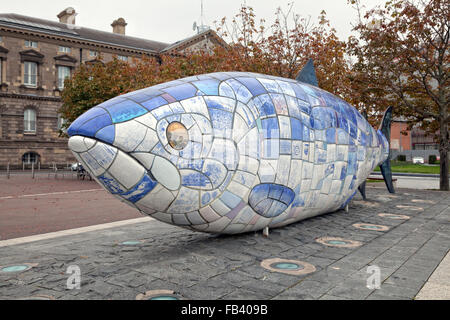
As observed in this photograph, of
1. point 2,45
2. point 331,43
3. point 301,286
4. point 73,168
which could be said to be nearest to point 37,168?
point 73,168

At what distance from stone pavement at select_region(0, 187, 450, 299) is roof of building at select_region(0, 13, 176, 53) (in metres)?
35.4

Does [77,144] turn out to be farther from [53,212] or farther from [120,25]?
[120,25]

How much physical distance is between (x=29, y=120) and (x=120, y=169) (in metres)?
36.9

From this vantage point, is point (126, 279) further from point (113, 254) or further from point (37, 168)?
point (37, 168)

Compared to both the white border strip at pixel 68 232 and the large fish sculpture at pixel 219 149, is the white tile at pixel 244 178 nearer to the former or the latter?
the large fish sculpture at pixel 219 149

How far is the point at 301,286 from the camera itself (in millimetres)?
4289

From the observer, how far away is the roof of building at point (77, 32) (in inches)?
1406

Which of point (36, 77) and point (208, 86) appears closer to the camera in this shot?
point (208, 86)

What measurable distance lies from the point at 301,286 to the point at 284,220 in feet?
7.53

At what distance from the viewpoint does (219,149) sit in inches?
195

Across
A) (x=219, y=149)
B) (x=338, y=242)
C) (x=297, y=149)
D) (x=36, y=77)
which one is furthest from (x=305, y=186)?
(x=36, y=77)

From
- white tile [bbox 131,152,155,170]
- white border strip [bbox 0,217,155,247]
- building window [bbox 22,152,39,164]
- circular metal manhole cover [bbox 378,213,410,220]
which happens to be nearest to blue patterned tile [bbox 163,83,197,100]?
white tile [bbox 131,152,155,170]

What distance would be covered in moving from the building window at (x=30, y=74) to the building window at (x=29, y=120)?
275cm

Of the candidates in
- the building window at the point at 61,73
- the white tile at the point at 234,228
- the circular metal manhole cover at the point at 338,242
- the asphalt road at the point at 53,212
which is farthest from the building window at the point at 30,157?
the circular metal manhole cover at the point at 338,242
